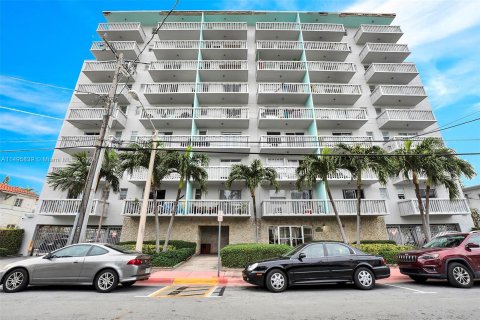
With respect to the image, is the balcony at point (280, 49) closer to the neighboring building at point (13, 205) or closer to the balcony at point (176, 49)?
the balcony at point (176, 49)

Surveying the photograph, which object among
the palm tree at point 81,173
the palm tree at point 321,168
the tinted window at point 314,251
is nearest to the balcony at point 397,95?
the palm tree at point 321,168

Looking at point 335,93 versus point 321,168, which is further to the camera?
point 335,93

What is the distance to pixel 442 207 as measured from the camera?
17547 millimetres

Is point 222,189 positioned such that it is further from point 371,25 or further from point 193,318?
point 371,25

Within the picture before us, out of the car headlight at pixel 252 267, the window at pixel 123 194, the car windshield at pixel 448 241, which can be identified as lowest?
the car headlight at pixel 252 267

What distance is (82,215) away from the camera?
31.6 ft

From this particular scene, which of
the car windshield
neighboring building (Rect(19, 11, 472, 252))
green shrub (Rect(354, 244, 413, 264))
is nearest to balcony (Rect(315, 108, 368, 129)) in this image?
neighboring building (Rect(19, 11, 472, 252))

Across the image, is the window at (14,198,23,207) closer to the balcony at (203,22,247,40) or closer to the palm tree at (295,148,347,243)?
the balcony at (203,22,247,40)

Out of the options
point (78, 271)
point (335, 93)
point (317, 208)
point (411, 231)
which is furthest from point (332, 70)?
point (78, 271)

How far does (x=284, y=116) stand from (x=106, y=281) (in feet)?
57.9

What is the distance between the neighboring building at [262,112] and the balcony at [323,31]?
113 mm

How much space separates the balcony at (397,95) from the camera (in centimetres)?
2159

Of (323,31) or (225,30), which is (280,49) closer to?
(323,31)

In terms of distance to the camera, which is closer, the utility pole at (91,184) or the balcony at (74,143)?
the utility pole at (91,184)
